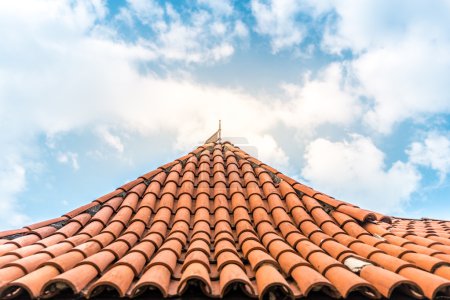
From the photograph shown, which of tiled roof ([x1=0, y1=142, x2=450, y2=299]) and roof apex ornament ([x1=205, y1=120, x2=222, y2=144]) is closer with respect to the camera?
tiled roof ([x1=0, y1=142, x2=450, y2=299])

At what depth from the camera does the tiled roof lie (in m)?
3.06

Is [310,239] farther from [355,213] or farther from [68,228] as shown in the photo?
[68,228]

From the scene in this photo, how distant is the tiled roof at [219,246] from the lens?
3.06 m

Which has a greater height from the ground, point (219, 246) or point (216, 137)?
point (216, 137)

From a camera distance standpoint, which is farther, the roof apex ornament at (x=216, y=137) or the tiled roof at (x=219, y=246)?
the roof apex ornament at (x=216, y=137)

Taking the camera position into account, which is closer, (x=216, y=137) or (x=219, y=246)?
(x=219, y=246)

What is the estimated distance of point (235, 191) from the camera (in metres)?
5.94

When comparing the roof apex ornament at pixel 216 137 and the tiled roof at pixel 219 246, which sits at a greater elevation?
the roof apex ornament at pixel 216 137

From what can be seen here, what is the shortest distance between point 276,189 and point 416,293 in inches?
134

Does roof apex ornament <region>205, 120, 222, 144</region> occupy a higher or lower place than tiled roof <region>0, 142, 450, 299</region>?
higher

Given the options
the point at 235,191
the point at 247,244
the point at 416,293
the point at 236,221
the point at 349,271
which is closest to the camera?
the point at 416,293

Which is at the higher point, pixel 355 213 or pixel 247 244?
pixel 355 213

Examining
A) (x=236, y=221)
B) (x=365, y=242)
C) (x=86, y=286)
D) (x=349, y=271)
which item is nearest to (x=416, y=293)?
(x=349, y=271)

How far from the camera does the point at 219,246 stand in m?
4.05
